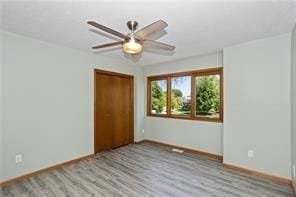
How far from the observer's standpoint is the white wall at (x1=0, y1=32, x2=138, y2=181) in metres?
2.50

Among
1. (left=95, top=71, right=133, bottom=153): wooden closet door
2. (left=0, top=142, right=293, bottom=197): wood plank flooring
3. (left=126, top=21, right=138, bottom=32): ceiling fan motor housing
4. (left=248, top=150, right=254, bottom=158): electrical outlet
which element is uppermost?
(left=126, top=21, right=138, bottom=32): ceiling fan motor housing

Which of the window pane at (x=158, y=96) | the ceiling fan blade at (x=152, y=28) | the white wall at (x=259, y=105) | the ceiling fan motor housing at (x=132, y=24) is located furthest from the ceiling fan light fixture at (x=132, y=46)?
the window pane at (x=158, y=96)

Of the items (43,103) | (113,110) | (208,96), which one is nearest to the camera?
(43,103)

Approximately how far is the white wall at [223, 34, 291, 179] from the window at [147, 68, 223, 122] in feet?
1.67

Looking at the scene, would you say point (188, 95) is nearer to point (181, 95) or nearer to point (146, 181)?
point (181, 95)

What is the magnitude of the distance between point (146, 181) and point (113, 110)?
85.4 inches

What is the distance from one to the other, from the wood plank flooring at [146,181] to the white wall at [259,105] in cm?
34

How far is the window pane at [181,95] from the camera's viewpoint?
4.13m

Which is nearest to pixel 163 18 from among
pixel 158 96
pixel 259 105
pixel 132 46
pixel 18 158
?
pixel 132 46

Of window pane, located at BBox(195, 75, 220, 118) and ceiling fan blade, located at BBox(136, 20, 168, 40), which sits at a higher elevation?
ceiling fan blade, located at BBox(136, 20, 168, 40)

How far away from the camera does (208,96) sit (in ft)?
12.4

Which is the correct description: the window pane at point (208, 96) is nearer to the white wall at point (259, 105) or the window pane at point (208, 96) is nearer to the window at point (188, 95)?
the window at point (188, 95)

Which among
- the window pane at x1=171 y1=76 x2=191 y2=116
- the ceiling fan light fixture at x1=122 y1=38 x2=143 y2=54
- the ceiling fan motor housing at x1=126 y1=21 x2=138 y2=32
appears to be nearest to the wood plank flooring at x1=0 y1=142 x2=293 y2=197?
the window pane at x1=171 y1=76 x2=191 y2=116

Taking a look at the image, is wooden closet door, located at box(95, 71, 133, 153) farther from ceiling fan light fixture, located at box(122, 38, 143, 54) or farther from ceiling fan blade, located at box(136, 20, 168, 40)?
ceiling fan blade, located at box(136, 20, 168, 40)
